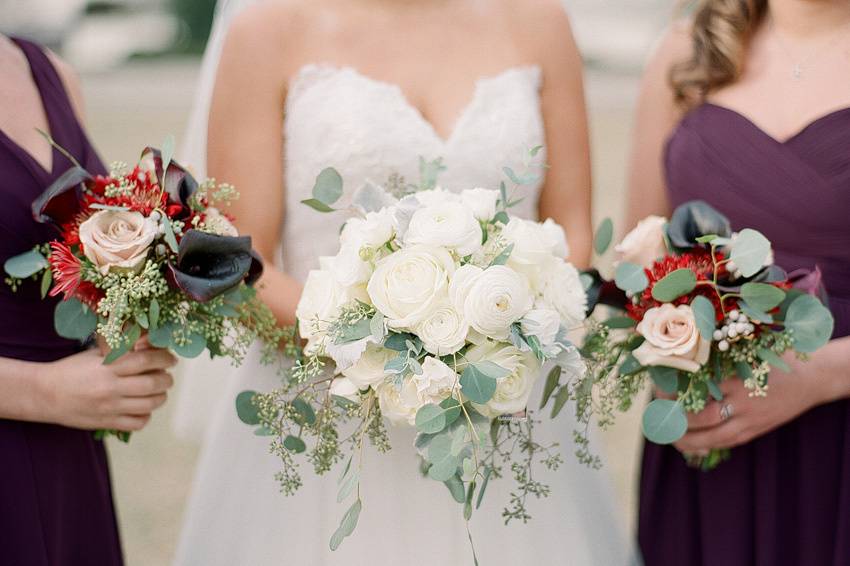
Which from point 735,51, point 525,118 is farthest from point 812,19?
point 525,118

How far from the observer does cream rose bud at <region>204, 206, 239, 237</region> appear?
2197 mm

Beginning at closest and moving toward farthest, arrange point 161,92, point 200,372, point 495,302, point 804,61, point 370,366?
1. point 495,302
2. point 370,366
3. point 804,61
4. point 200,372
5. point 161,92

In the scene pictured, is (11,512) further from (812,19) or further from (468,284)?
(812,19)

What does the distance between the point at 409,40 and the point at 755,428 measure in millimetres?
1451

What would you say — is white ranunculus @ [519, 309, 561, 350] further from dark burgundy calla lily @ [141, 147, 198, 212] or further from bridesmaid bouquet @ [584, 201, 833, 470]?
dark burgundy calla lily @ [141, 147, 198, 212]

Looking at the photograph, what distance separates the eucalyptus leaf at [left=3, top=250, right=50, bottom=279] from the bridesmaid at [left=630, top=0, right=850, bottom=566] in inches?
64.1

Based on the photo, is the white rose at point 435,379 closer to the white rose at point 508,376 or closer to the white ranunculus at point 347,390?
the white rose at point 508,376

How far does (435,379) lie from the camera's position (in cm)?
196

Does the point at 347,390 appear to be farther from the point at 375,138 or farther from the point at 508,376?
the point at 375,138

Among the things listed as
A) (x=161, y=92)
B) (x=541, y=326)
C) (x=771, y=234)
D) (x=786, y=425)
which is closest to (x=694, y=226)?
(x=771, y=234)

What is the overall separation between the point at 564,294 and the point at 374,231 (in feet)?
1.46

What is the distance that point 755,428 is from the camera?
8.16 ft

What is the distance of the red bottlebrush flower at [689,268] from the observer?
7.39 ft

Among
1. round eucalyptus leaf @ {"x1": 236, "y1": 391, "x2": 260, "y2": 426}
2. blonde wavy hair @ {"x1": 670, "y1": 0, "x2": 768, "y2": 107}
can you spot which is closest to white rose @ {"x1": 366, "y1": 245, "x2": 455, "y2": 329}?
round eucalyptus leaf @ {"x1": 236, "y1": 391, "x2": 260, "y2": 426}
